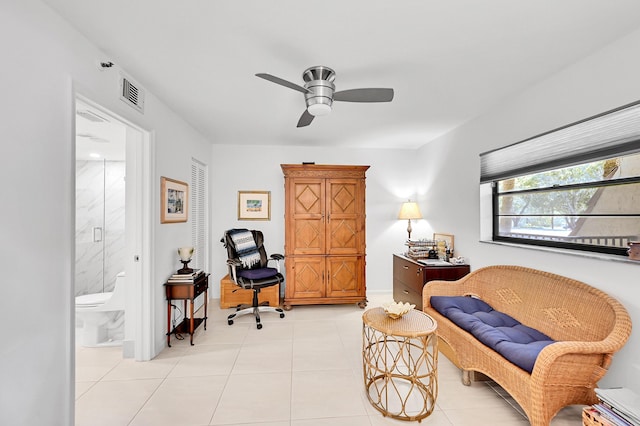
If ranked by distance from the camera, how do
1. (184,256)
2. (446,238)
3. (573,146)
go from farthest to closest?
(446,238) < (184,256) < (573,146)

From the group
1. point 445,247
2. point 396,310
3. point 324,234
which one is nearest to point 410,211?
point 445,247

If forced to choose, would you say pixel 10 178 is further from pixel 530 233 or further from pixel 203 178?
pixel 530 233

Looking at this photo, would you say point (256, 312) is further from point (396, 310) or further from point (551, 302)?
point (551, 302)

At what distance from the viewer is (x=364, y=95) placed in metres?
2.12

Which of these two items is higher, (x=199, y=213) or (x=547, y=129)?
(x=547, y=129)

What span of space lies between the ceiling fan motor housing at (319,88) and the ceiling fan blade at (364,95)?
0.08 m

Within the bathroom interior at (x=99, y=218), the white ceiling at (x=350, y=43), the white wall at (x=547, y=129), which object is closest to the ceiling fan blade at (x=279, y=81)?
the white ceiling at (x=350, y=43)

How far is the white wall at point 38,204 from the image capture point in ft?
4.48

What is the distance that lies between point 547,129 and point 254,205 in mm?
3769

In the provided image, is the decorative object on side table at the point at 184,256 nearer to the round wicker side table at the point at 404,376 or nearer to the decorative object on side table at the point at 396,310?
the round wicker side table at the point at 404,376

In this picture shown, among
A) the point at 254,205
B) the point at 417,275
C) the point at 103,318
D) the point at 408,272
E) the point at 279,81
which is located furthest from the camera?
the point at 254,205

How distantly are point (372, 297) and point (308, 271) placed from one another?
131 centimetres

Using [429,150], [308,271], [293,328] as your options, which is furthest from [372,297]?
[429,150]

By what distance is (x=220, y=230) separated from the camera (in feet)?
15.0
